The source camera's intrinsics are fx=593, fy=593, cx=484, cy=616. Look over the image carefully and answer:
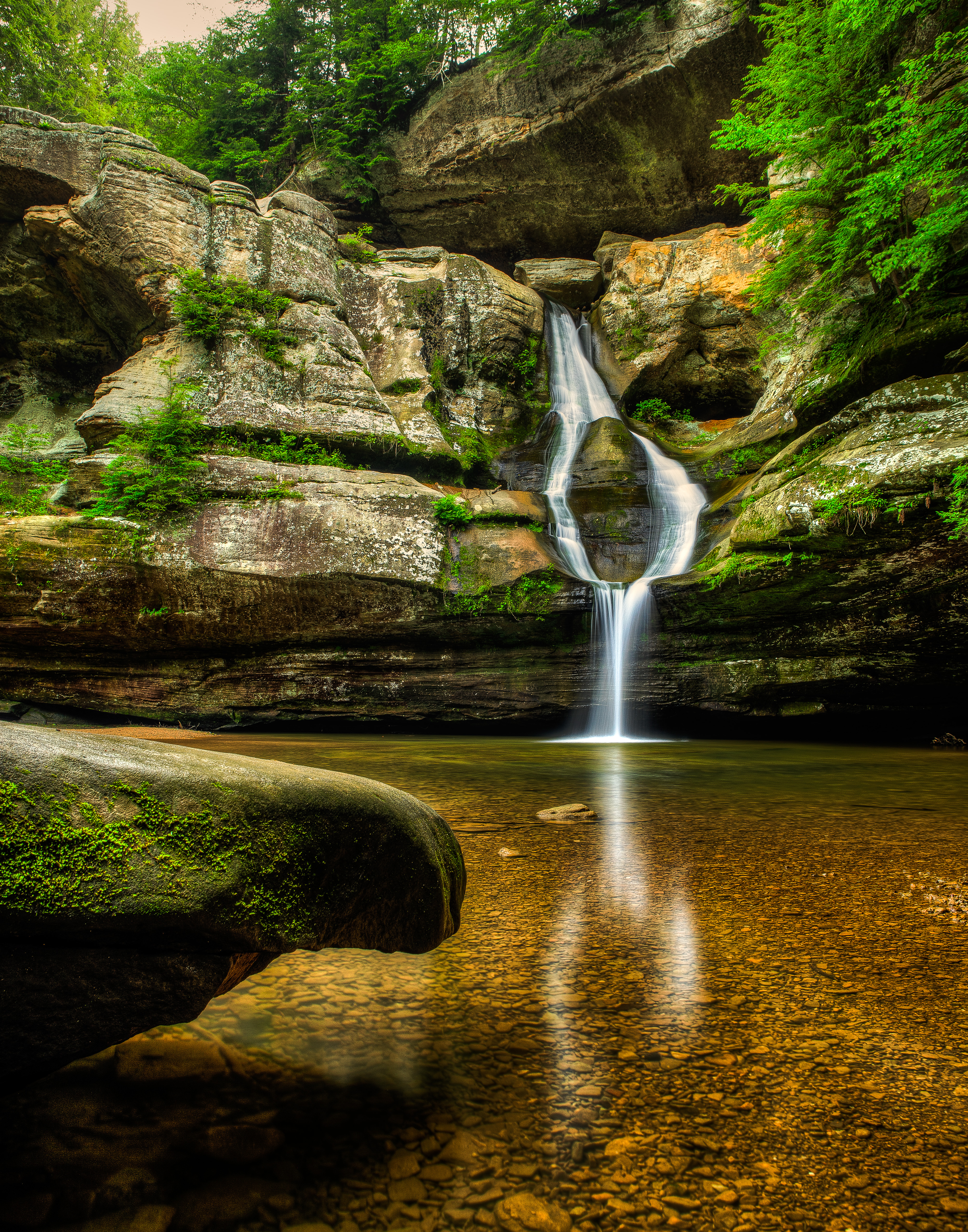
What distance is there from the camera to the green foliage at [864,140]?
22.3 feet

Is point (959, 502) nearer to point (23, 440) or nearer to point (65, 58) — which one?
point (23, 440)

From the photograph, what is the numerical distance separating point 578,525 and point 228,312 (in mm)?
8139

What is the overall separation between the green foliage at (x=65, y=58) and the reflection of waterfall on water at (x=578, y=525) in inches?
655

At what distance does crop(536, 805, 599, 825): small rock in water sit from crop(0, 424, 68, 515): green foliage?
9487mm

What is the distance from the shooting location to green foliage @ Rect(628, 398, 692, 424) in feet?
50.3

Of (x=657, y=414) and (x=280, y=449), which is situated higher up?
(x=657, y=414)

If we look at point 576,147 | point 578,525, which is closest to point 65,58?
point 576,147

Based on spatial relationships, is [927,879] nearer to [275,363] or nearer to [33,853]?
[33,853]

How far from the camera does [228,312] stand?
1177cm

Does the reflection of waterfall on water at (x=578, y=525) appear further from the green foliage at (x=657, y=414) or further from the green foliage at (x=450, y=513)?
the green foliage at (x=450, y=513)

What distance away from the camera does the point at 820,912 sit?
7.50 feet

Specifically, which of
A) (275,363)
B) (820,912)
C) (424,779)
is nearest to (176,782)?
(820,912)

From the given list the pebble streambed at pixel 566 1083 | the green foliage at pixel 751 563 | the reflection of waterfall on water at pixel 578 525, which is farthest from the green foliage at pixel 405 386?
the pebble streambed at pixel 566 1083

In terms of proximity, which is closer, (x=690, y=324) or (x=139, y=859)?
(x=139, y=859)
